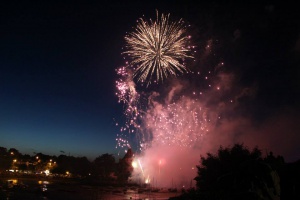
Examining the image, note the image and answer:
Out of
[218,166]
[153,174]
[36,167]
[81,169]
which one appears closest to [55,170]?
[36,167]

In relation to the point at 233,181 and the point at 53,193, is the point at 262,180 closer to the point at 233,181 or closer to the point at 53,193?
the point at 233,181

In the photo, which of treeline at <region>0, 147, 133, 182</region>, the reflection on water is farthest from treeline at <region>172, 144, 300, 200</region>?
treeline at <region>0, 147, 133, 182</region>

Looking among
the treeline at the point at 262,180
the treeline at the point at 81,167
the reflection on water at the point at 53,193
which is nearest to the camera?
the treeline at the point at 262,180

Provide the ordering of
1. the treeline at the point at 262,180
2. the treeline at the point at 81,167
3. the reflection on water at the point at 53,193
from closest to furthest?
the treeline at the point at 262,180 < the reflection on water at the point at 53,193 < the treeline at the point at 81,167

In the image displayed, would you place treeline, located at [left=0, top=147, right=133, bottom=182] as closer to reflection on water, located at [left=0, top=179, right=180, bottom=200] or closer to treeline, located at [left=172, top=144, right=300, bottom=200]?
reflection on water, located at [left=0, top=179, right=180, bottom=200]

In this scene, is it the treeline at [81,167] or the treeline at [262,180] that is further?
the treeline at [81,167]

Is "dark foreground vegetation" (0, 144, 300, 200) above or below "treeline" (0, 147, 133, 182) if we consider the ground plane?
below

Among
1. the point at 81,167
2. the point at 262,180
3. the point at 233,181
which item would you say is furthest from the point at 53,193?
the point at 81,167

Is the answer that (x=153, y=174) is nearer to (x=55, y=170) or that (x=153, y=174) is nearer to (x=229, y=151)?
(x=55, y=170)

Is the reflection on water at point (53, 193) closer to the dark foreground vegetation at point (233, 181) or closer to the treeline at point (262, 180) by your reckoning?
the dark foreground vegetation at point (233, 181)

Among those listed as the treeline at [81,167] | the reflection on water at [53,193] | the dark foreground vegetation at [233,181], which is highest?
the treeline at [81,167]

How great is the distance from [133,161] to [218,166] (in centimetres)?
7803

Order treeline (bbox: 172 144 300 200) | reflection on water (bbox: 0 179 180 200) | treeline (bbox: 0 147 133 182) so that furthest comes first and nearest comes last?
treeline (bbox: 0 147 133 182) < reflection on water (bbox: 0 179 180 200) < treeline (bbox: 172 144 300 200)

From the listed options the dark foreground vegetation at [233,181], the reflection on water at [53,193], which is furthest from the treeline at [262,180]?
the reflection on water at [53,193]
